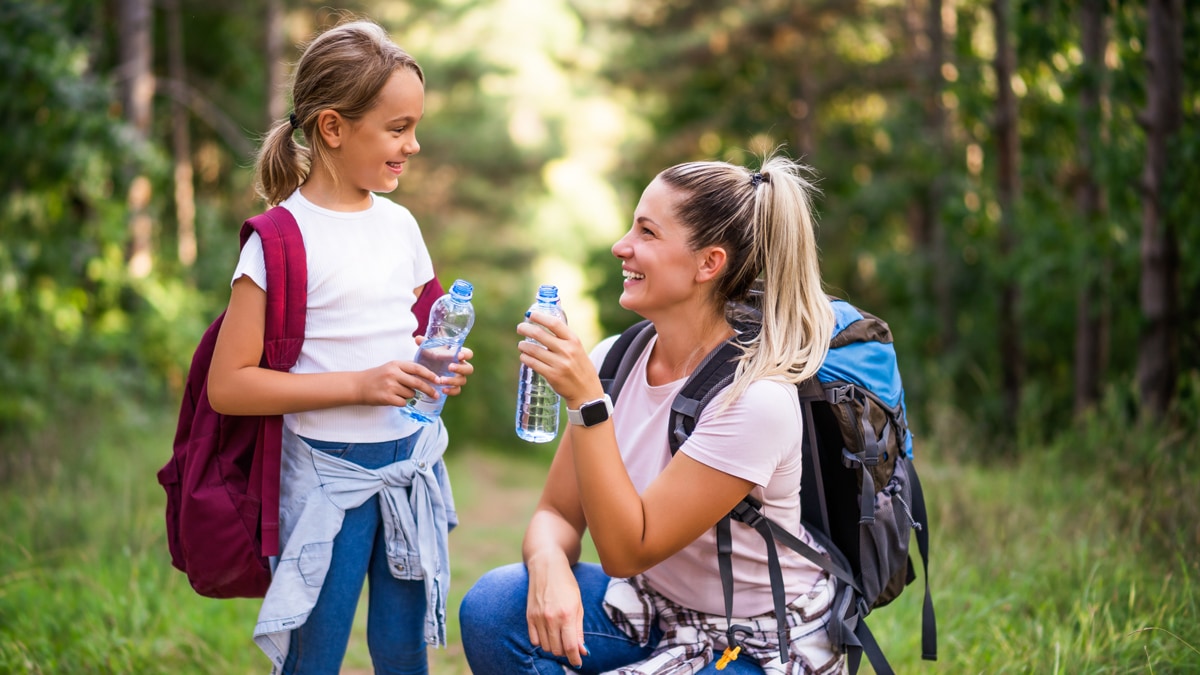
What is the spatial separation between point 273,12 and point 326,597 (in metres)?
12.5

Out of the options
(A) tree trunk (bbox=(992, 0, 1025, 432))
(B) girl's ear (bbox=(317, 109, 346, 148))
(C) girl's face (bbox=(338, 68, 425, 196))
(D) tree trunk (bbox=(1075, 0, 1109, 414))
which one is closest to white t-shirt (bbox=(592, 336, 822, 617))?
(C) girl's face (bbox=(338, 68, 425, 196))

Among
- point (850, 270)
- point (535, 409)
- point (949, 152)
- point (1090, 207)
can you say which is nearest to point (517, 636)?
point (535, 409)

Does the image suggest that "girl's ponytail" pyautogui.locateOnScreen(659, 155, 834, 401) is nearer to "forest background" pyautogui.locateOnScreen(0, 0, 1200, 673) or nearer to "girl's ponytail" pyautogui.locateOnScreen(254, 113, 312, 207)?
"forest background" pyautogui.locateOnScreen(0, 0, 1200, 673)

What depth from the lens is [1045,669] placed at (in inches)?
123

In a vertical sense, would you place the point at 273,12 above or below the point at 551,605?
above

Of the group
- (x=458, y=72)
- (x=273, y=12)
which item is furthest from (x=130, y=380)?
(x=458, y=72)

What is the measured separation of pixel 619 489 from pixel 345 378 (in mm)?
730

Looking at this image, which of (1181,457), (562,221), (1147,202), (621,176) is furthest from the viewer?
(562,221)

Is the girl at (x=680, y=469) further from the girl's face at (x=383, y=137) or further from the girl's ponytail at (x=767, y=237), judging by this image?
the girl's face at (x=383, y=137)

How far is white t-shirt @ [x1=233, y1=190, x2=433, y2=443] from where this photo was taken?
244 cm

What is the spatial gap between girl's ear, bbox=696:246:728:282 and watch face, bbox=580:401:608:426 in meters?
0.48

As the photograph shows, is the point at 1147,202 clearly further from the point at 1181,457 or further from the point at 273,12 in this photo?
the point at 273,12

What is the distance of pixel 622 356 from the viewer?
273cm

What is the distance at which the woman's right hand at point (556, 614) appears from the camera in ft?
7.74
